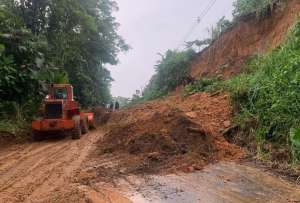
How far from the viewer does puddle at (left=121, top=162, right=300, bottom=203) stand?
5.39 m

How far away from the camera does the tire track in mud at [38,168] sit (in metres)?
5.78

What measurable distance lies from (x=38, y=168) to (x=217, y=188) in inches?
140

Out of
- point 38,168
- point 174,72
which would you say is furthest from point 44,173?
point 174,72

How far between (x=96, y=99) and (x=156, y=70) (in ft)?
16.7

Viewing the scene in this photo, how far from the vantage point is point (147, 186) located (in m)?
6.02

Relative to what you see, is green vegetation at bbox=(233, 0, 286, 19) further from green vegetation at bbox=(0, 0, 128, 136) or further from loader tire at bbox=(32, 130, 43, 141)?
loader tire at bbox=(32, 130, 43, 141)

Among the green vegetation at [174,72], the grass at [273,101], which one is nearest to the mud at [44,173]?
the grass at [273,101]

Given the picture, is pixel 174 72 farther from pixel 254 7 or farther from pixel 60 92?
pixel 60 92

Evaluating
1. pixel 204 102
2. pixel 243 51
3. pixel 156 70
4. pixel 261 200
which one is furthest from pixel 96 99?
pixel 261 200

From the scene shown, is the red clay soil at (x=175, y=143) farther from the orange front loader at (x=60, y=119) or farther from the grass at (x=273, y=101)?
the orange front loader at (x=60, y=119)

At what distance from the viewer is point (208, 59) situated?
64.7 ft

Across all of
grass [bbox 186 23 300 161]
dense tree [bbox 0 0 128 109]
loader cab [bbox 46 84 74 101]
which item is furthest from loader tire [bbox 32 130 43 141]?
grass [bbox 186 23 300 161]

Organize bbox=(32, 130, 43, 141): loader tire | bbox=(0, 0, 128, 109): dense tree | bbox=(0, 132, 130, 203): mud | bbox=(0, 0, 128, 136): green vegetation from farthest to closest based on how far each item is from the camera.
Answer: bbox=(0, 0, 128, 109): dense tree, bbox=(0, 0, 128, 136): green vegetation, bbox=(32, 130, 43, 141): loader tire, bbox=(0, 132, 130, 203): mud

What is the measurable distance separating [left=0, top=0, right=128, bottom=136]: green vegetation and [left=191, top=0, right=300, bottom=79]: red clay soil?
6589 millimetres
